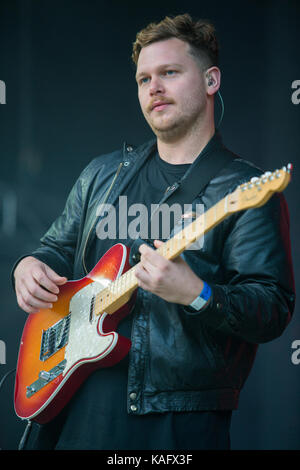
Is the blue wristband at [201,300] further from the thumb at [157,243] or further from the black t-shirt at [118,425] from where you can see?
the black t-shirt at [118,425]

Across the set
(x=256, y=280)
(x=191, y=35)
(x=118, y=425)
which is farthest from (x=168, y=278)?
(x=191, y=35)

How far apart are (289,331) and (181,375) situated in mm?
1179

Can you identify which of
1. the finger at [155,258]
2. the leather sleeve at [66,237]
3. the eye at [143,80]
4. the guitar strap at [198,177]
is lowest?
the leather sleeve at [66,237]

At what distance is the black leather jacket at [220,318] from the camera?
4.75ft

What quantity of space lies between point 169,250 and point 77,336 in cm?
48

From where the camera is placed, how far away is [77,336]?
1633 mm

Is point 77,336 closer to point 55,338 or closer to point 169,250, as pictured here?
point 55,338

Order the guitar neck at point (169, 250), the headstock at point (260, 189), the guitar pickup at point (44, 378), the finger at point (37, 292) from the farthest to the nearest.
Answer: the finger at point (37, 292), the guitar pickup at point (44, 378), the guitar neck at point (169, 250), the headstock at point (260, 189)

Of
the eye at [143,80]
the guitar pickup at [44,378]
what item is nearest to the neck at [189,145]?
the eye at [143,80]

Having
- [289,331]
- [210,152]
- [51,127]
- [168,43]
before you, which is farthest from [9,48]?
[289,331]

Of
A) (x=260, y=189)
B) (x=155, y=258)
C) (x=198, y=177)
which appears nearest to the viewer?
(x=260, y=189)

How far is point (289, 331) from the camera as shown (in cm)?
252

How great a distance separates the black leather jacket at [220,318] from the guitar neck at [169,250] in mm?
103
